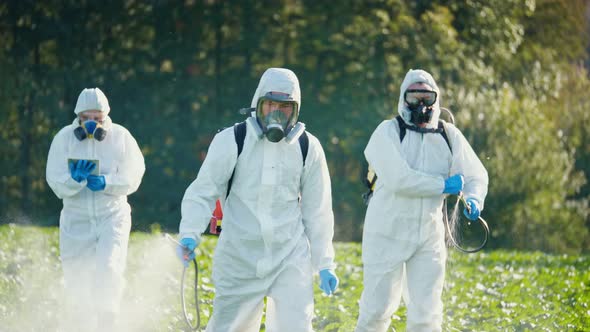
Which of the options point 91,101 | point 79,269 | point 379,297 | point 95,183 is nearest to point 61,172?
point 95,183

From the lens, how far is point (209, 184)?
22.8ft

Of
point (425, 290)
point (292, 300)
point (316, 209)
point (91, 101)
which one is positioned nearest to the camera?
point (292, 300)

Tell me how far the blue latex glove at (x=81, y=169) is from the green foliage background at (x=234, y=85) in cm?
1938

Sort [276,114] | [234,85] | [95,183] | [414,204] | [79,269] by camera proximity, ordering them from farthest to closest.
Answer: [234,85] < [79,269] < [95,183] < [414,204] < [276,114]

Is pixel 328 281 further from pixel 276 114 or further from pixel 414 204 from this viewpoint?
pixel 414 204

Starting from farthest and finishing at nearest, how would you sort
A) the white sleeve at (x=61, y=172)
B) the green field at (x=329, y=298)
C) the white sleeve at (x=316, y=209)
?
1. the green field at (x=329, y=298)
2. the white sleeve at (x=61, y=172)
3. the white sleeve at (x=316, y=209)

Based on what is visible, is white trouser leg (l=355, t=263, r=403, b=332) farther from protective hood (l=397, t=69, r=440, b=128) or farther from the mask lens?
the mask lens

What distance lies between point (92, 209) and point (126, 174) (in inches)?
15.6

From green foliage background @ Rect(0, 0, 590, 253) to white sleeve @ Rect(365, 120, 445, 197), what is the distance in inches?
796

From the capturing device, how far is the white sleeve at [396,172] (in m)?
8.05

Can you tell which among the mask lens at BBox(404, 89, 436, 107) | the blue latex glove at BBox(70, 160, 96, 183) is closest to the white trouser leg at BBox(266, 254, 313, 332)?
the mask lens at BBox(404, 89, 436, 107)

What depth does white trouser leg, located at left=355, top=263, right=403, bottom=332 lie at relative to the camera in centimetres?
820

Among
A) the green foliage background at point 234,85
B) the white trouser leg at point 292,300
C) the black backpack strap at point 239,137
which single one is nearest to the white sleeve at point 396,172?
the white trouser leg at point 292,300

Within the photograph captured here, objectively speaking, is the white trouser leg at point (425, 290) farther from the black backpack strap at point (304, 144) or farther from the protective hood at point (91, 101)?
the protective hood at point (91, 101)
